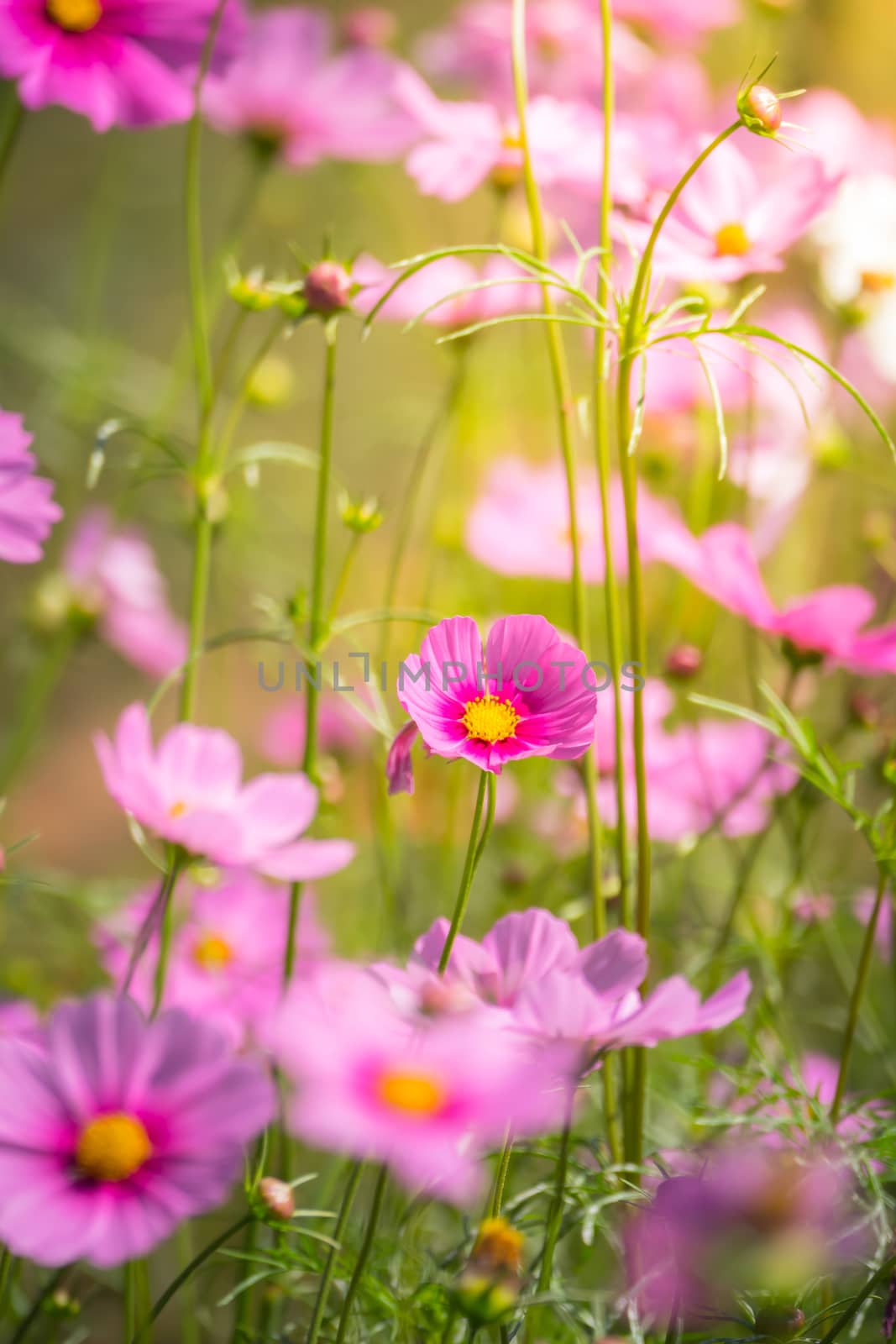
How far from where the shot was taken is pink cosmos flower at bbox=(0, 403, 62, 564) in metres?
0.32

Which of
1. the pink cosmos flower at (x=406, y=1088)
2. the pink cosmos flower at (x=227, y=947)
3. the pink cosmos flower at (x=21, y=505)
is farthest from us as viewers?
the pink cosmos flower at (x=227, y=947)

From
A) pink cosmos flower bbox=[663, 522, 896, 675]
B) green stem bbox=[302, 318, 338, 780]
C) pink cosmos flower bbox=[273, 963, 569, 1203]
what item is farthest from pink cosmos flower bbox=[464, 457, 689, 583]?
pink cosmos flower bbox=[273, 963, 569, 1203]

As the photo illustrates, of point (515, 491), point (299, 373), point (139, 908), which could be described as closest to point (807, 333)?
point (515, 491)

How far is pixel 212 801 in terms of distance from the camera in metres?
0.38

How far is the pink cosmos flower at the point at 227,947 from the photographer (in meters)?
0.47

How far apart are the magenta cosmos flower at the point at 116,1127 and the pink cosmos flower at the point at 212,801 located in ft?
0.22

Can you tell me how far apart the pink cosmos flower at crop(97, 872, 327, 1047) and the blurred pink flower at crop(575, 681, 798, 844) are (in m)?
0.15

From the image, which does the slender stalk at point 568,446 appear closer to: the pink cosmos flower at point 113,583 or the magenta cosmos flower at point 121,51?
the magenta cosmos flower at point 121,51

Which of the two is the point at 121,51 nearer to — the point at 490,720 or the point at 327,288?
the point at 327,288

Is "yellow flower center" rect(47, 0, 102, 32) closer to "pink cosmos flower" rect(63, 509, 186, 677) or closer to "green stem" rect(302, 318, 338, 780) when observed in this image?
"green stem" rect(302, 318, 338, 780)

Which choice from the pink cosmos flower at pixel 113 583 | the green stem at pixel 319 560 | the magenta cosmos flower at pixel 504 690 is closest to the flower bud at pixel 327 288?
the green stem at pixel 319 560

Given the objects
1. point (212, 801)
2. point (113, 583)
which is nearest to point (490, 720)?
point (212, 801)

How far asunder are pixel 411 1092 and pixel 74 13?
1.18 ft

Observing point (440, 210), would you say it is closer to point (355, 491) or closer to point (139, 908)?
point (355, 491)
